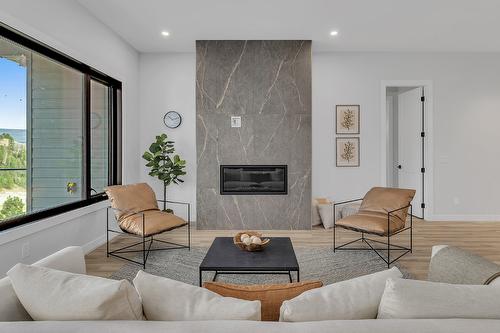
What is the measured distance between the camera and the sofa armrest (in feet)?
4.12

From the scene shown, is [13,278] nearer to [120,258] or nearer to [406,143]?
[120,258]

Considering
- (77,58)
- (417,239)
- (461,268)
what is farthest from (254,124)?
(461,268)

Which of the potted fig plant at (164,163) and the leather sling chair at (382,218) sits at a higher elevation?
the potted fig plant at (164,163)

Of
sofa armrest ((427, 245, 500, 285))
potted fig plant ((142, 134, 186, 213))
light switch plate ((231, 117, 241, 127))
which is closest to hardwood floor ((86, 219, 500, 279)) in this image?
Answer: potted fig plant ((142, 134, 186, 213))

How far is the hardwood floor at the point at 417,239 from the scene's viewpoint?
3373 mm

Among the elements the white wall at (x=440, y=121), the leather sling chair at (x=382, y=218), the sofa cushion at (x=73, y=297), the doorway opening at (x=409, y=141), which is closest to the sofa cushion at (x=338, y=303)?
the sofa cushion at (x=73, y=297)

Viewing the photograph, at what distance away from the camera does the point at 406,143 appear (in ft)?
19.6

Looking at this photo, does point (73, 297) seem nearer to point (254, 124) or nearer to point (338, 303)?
point (338, 303)

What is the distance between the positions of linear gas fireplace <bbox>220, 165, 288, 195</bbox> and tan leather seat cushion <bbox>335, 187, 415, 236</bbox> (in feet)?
4.52

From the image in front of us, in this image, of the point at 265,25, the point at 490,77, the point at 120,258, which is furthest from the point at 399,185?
the point at 120,258

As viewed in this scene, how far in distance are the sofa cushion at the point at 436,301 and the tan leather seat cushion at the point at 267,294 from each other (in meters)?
0.29

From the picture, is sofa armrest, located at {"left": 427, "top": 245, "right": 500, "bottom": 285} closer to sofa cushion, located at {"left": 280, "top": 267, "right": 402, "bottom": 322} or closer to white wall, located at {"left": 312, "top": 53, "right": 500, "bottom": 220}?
sofa cushion, located at {"left": 280, "top": 267, "right": 402, "bottom": 322}

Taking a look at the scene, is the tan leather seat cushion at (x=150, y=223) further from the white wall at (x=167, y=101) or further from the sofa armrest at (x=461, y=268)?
the sofa armrest at (x=461, y=268)

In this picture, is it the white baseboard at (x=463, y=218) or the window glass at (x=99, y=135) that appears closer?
the window glass at (x=99, y=135)
